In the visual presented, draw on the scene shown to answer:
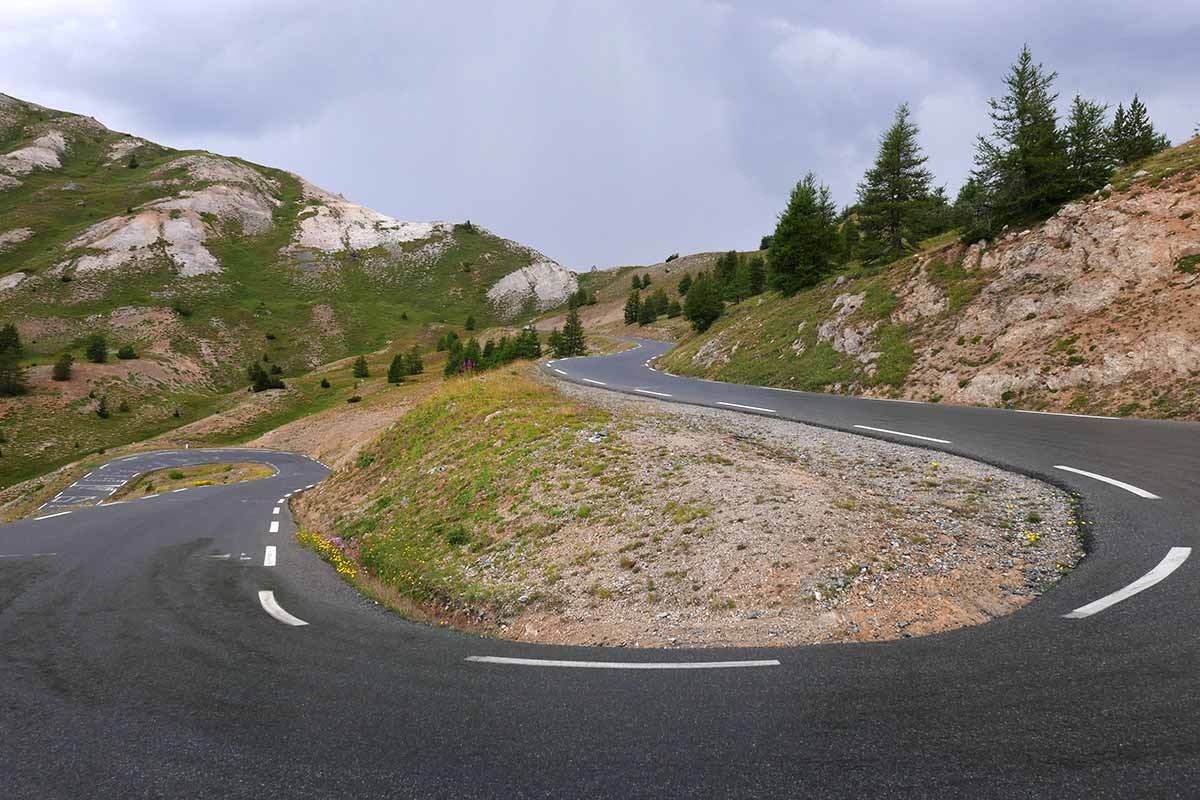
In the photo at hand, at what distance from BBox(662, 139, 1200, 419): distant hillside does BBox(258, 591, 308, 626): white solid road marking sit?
21.8m

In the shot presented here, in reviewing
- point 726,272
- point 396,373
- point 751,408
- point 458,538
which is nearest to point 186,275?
point 396,373

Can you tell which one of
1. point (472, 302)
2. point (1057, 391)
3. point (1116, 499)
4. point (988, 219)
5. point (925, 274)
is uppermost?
point (472, 302)

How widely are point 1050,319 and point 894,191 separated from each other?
18314 mm

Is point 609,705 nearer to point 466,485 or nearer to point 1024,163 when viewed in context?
point 466,485

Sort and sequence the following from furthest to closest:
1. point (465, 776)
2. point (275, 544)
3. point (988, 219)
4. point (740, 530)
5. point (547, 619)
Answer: point (988, 219) → point (275, 544) → point (740, 530) → point (547, 619) → point (465, 776)

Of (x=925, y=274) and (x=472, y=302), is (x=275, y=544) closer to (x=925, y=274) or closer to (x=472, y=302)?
(x=925, y=274)

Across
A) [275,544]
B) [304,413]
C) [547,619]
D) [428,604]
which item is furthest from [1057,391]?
[304,413]

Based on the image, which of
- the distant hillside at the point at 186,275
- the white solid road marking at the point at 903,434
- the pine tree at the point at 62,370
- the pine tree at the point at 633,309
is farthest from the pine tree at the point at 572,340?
the pine tree at the point at 62,370

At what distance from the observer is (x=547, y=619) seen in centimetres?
633

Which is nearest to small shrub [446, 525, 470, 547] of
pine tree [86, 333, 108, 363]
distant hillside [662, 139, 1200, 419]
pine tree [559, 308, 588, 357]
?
distant hillside [662, 139, 1200, 419]

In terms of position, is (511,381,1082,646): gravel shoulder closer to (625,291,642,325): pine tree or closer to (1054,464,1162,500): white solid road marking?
(1054,464,1162,500): white solid road marking

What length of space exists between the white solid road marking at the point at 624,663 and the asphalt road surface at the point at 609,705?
3 cm

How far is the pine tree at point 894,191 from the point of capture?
33.4m

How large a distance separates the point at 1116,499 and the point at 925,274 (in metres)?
23.2
